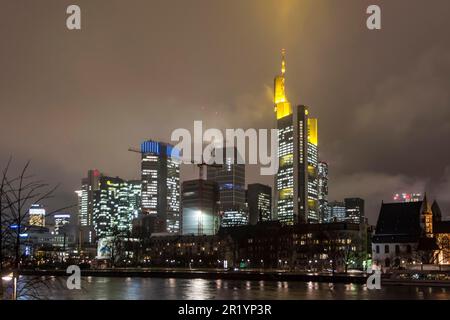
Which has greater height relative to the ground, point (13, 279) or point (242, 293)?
point (13, 279)

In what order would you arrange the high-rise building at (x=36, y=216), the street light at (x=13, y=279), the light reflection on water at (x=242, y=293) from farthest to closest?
the light reflection on water at (x=242, y=293), the high-rise building at (x=36, y=216), the street light at (x=13, y=279)

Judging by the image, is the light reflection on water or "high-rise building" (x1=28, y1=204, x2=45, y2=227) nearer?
"high-rise building" (x1=28, y1=204, x2=45, y2=227)

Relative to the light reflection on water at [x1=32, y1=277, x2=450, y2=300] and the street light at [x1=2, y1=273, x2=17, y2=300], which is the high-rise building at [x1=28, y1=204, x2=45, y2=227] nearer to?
the street light at [x1=2, y1=273, x2=17, y2=300]

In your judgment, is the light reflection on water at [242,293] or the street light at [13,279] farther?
the light reflection on water at [242,293]

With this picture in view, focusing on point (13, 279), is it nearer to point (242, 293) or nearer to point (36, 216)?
point (36, 216)

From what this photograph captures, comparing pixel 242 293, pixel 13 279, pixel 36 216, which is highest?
pixel 36 216

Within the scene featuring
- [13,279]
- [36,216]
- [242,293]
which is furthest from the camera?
[242,293]

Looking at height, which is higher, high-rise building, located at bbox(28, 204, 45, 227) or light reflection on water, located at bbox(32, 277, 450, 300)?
high-rise building, located at bbox(28, 204, 45, 227)

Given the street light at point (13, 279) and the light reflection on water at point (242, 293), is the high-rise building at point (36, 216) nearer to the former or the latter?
the street light at point (13, 279)

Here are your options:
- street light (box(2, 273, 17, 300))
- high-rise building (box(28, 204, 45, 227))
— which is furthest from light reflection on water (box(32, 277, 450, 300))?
street light (box(2, 273, 17, 300))

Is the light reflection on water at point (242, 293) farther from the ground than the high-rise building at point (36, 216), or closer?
closer

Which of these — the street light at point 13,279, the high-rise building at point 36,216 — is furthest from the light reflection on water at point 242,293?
the street light at point 13,279

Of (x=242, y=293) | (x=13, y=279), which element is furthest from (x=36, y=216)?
(x=242, y=293)

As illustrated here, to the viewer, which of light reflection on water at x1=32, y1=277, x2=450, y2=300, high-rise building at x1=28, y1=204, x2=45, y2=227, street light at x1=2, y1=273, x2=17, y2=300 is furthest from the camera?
light reflection on water at x1=32, y1=277, x2=450, y2=300
